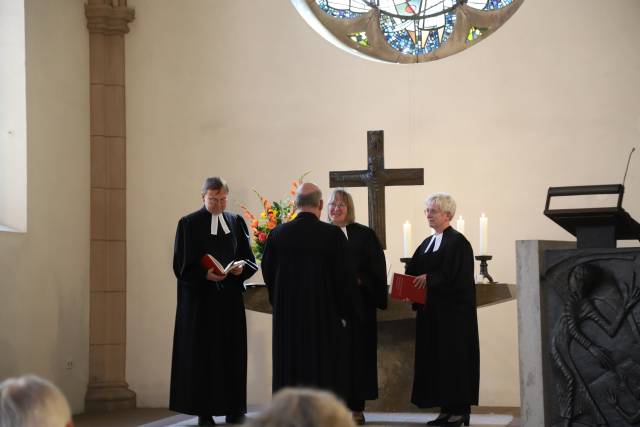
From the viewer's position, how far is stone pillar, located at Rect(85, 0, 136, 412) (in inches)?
365

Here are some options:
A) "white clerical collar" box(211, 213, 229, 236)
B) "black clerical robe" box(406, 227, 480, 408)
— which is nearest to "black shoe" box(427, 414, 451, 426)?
"black clerical robe" box(406, 227, 480, 408)

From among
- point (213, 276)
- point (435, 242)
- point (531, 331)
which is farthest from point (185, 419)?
point (531, 331)

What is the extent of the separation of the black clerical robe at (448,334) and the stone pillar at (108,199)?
3443 millimetres

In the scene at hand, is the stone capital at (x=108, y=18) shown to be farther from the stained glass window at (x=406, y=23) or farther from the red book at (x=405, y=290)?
the red book at (x=405, y=290)

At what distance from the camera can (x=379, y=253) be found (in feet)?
22.7

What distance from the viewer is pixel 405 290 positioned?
668cm

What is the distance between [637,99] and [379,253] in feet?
10.1

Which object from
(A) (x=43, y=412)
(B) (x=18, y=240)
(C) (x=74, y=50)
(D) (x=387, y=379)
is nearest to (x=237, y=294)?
(D) (x=387, y=379)

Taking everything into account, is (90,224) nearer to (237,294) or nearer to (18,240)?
(18,240)

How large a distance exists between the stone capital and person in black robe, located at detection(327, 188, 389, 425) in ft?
12.0

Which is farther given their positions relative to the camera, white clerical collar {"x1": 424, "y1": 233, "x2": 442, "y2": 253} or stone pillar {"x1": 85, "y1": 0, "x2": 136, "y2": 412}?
stone pillar {"x1": 85, "y1": 0, "x2": 136, "y2": 412}

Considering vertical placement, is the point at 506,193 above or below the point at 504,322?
above

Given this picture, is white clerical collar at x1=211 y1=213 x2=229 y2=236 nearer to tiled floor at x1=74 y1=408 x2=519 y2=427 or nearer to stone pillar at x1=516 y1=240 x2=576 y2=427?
tiled floor at x1=74 y1=408 x2=519 y2=427

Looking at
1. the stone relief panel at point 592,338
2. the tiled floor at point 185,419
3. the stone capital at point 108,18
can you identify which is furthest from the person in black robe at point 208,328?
the stone capital at point 108,18
